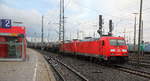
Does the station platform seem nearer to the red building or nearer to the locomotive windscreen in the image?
the red building

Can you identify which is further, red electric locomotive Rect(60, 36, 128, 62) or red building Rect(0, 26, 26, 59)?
red building Rect(0, 26, 26, 59)

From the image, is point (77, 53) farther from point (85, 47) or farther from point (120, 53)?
point (120, 53)

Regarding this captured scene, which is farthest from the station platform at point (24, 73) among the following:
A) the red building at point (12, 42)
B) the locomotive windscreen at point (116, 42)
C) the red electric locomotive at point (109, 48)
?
the locomotive windscreen at point (116, 42)

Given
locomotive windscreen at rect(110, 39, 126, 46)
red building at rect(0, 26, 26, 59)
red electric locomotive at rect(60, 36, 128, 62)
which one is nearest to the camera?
red electric locomotive at rect(60, 36, 128, 62)

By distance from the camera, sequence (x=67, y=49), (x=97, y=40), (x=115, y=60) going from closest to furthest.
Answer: (x=115, y=60) < (x=97, y=40) < (x=67, y=49)

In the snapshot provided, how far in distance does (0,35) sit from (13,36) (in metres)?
1.33

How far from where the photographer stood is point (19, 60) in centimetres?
2352

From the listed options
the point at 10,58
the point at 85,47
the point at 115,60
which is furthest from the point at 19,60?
the point at 115,60

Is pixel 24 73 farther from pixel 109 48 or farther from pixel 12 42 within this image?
pixel 12 42

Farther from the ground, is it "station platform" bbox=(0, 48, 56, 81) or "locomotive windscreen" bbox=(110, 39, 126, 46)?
"locomotive windscreen" bbox=(110, 39, 126, 46)

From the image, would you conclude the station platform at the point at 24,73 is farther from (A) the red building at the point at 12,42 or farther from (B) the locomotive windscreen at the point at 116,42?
(B) the locomotive windscreen at the point at 116,42

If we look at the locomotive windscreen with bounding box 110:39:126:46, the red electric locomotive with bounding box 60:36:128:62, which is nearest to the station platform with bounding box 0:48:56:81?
the red electric locomotive with bounding box 60:36:128:62

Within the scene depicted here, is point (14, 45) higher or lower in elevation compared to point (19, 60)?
higher

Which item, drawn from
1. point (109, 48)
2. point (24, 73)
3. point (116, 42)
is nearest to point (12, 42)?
point (24, 73)
